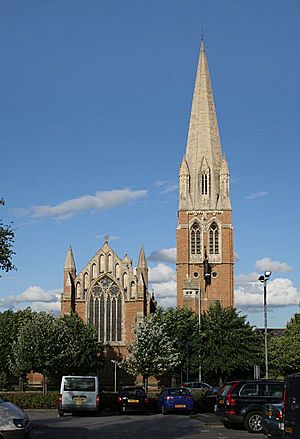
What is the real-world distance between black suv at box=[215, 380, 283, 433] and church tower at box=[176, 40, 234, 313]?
56.8m

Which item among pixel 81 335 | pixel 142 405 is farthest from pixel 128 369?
pixel 142 405

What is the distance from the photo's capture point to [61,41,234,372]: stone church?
3091 inches

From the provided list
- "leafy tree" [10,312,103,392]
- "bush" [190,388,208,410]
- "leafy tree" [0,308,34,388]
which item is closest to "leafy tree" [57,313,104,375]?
"leafy tree" [10,312,103,392]

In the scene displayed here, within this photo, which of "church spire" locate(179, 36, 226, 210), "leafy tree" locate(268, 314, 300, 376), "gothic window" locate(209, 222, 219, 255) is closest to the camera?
"leafy tree" locate(268, 314, 300, 376)

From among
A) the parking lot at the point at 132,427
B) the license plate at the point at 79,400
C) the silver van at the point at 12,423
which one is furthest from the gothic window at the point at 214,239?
the silver van at the point at 12,423

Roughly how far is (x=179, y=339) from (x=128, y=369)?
6.99 metres

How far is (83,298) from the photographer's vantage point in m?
79.1

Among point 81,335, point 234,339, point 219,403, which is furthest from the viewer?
point 81,335

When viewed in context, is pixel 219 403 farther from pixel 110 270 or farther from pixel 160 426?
pixel 110 270

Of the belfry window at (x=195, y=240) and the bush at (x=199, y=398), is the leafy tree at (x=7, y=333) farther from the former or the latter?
→ the bush at (x=199, y=398)

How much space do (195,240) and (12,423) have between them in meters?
69.7

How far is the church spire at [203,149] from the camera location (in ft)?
288

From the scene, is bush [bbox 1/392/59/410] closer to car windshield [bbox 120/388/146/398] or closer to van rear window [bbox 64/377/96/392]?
car windshield [bbox 120/388/146/398]

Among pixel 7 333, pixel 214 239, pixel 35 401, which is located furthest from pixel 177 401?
pixel 214 239
